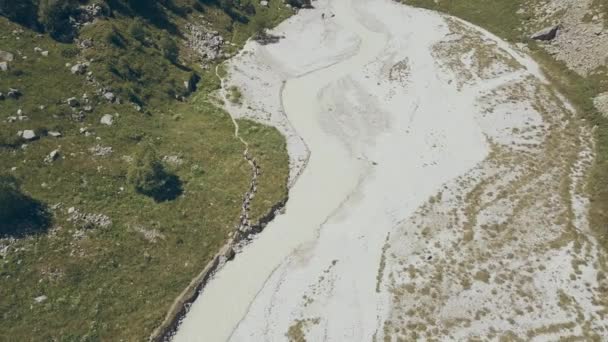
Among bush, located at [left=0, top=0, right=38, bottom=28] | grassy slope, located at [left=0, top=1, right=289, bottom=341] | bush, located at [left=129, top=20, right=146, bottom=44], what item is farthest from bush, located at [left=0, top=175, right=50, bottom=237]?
bush, located at [left=129, top=20, right=146, bottom=44]

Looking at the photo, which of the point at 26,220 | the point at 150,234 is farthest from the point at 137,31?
the point at 150,234

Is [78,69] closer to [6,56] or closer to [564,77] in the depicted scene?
[6,56]

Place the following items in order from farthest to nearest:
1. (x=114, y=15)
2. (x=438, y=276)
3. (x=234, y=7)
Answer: (x=234, y=7)
(x=114, y=15)
(x=438, y=276)

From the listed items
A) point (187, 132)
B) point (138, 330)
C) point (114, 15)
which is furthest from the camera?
point (114, 15)

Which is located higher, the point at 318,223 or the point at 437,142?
the point at 437,142

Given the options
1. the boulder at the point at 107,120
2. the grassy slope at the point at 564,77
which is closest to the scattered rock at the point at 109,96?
the boulder at the point at 107,120

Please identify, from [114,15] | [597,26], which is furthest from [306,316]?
[597,26]

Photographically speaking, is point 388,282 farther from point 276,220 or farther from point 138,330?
point 138,330

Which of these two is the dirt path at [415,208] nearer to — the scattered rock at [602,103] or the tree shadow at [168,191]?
the scattered rock at [602,103]
